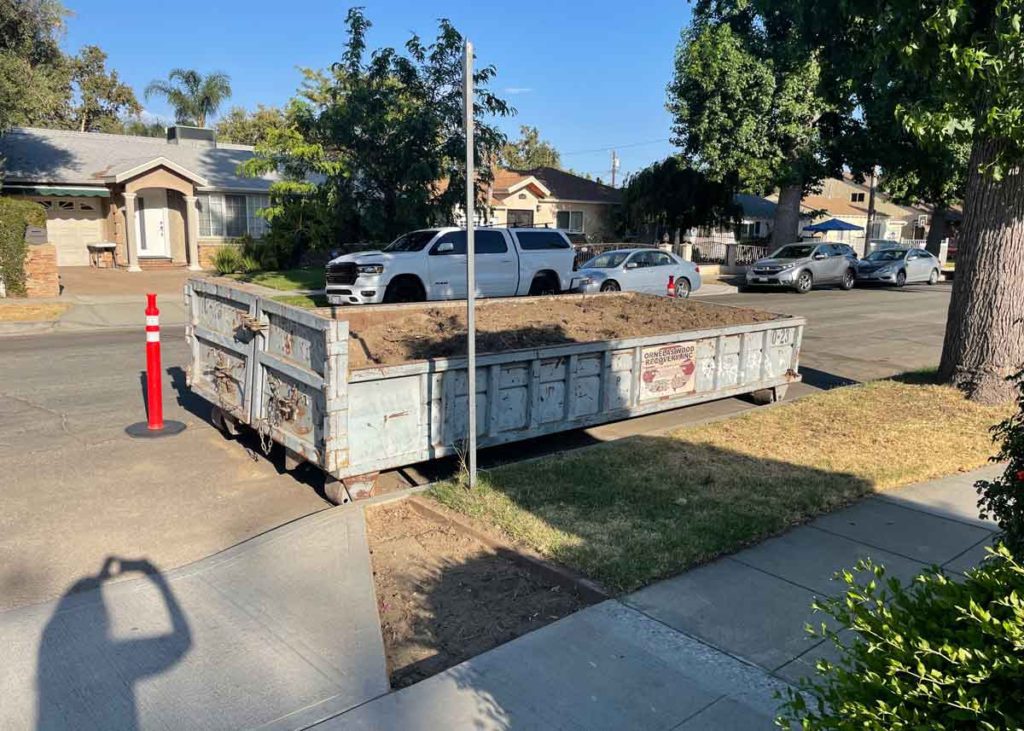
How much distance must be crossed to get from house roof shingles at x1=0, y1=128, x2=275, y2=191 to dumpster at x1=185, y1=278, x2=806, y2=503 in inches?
695

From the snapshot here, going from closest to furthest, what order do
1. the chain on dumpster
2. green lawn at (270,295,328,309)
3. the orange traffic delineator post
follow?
the chain on dumpster, the orange traffic delineator post, green lawn at (270,295,328,309)

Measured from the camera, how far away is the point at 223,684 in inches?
152

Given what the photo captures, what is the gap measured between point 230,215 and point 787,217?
21324 mm

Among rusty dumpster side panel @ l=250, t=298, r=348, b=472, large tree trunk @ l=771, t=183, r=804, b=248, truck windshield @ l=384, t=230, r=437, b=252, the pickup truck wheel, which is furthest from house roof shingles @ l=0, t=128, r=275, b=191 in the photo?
large tree trunk @ l=771, t=183, r=804, b=248

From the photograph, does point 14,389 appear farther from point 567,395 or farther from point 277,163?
point 277,163

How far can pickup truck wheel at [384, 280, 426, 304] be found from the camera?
55.8 feet

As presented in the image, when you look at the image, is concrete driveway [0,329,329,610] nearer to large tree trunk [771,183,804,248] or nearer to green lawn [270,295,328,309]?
green lawn [270,295,328,309]

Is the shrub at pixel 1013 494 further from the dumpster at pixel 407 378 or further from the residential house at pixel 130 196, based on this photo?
the residential house at pixel 130 196

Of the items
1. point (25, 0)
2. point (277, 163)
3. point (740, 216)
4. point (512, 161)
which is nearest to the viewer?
point (25, 0)

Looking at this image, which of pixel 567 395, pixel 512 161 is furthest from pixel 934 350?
pixel 512 161

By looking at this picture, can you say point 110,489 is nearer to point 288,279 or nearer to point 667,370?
point 667,370

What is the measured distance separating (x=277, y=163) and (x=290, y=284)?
133 inches

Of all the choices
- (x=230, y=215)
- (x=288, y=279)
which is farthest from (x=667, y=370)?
(x=230, y=215)

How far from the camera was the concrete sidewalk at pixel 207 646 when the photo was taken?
3650 millimetres
